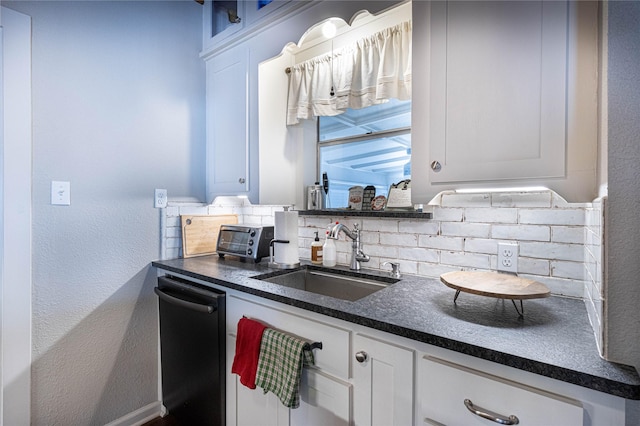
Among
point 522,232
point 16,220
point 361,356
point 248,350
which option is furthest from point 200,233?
point 522,232

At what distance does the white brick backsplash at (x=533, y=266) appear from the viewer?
4.03ft

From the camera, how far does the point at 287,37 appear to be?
161 cm

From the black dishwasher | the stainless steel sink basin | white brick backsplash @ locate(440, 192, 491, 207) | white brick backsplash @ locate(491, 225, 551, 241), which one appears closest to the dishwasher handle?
the black dishwasher

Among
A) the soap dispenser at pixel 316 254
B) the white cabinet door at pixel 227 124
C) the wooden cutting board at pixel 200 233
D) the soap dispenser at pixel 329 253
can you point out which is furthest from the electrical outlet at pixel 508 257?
the wooden cutting board at pixel 200 233

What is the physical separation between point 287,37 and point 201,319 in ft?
4.83

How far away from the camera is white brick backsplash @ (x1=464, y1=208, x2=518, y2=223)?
4.25 ft

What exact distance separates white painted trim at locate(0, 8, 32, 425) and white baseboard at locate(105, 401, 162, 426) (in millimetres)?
448

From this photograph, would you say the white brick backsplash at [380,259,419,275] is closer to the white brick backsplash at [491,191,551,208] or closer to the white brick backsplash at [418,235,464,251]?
the white brick backsplash at [418,235,464,251]

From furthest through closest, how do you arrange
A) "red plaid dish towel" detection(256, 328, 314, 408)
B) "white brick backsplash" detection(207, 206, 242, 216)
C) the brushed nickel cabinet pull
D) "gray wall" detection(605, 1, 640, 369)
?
"white brick backsplash" detection(207, 206, 242, 216), "red plaid dish towel" detection(256, 328, 314, 408), the brushed nickel cabinet pull, "gray wall" detection(605, 1, 640, 369)

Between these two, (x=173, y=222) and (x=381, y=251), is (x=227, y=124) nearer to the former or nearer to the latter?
(x=173, y=222)

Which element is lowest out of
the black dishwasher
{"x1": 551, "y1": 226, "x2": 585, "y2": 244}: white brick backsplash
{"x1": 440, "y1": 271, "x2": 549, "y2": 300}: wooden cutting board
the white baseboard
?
the white baseboard

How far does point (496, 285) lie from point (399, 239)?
57cm

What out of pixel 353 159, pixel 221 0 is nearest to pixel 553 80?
pixel 353 159

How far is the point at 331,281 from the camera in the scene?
1.71 metres
